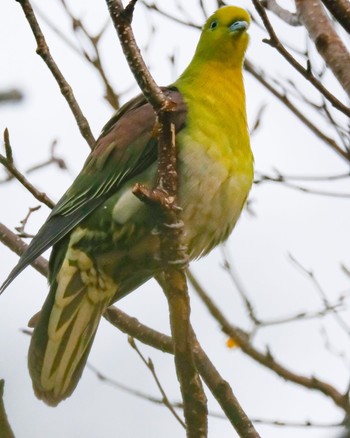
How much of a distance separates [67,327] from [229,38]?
5.30 feet

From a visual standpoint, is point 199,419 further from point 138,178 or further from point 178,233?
point 138,178

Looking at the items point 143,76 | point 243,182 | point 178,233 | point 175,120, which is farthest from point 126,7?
point 243,182

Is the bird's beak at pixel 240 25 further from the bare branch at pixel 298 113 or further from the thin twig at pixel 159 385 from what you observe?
the thin twig at pixel 159 385

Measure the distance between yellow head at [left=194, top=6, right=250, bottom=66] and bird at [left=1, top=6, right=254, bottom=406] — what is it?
1.69 ft

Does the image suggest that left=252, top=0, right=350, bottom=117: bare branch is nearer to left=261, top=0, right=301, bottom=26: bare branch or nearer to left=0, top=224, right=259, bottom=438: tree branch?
left=261, top=0, right=301, bottom=26: bare branch

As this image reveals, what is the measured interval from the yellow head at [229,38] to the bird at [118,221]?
1.69 feet

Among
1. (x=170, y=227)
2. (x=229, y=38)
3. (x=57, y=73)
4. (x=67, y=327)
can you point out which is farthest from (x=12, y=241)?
(x=229, y=38)

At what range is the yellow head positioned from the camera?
395 cm

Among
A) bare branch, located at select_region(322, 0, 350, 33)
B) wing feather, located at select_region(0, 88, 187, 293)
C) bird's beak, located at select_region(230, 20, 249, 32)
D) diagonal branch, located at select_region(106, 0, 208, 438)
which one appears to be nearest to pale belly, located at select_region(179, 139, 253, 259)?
wing feather, located at select_region(0, 88, 187, 293)

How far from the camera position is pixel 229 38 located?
3967mm

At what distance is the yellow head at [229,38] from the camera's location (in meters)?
3.95

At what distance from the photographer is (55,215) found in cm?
338

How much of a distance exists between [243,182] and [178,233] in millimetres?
671

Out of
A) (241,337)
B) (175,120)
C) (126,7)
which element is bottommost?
(241,337)
